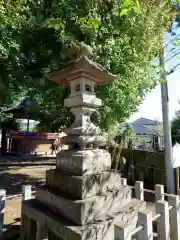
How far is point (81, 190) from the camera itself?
304 cm

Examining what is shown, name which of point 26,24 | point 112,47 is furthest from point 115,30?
point 26,24

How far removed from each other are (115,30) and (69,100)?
4.17 metres

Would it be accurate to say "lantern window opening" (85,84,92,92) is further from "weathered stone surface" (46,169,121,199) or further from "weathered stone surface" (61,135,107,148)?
"weathered stone surface" (46,169,121,199)

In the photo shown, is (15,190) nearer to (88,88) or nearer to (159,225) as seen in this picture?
(88,88)

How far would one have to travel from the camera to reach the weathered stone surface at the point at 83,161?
328 cm

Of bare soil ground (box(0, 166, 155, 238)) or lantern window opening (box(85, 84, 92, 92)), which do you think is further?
bare soil ground (box(0, 166, 155, 238))

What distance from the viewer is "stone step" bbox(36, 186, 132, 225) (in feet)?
9.40

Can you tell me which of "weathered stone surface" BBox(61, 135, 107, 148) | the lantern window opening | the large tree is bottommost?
"weathered stone surface" BBox(61, 135, 107, 148)

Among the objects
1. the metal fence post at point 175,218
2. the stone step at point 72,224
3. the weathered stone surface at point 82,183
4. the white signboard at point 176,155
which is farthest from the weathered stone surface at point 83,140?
the white signboard at point 176,155

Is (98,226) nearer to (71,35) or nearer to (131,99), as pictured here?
(131,99)

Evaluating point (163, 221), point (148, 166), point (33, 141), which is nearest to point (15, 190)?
point (148, 166)

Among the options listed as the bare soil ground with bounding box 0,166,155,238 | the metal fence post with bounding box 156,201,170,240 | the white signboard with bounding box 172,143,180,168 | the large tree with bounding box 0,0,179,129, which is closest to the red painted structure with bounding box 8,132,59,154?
the bare soil ground with bounding box 0,166,155,238

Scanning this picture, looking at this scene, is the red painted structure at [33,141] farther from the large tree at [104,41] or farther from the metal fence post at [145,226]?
the metal fence post at [145,226]

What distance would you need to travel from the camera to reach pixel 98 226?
2830 millimetres
